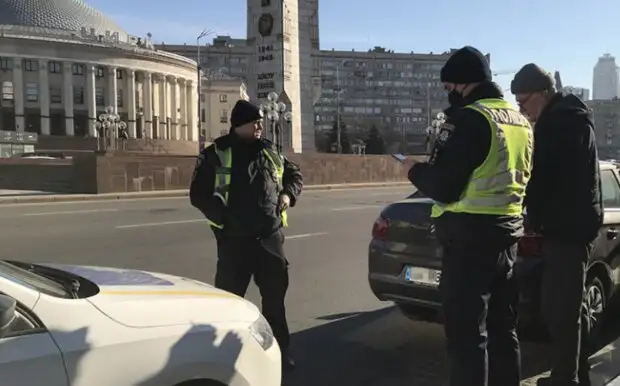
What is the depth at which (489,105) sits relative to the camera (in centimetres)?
324

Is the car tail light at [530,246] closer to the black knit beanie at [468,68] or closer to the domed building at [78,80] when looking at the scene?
the black knit beanie at [468,68]

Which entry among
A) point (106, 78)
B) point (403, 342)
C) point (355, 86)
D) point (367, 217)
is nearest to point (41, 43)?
point (106, 78)

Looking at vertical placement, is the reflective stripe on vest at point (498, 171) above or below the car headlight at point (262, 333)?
above

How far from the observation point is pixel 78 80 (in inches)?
3898

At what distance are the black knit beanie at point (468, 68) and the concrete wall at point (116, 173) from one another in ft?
57.6

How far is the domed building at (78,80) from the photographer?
93.1m

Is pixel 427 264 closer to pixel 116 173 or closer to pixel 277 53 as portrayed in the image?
pixel 116 173

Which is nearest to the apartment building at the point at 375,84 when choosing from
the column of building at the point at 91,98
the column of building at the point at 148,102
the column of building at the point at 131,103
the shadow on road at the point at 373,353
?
the column of building at the point at 148,102

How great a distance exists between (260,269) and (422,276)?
4.30ft

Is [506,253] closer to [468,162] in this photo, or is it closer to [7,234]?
[468,162]

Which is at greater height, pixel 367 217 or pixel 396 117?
pixel 396 117

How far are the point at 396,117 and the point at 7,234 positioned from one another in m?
122

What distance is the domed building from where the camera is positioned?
93062 millimetres

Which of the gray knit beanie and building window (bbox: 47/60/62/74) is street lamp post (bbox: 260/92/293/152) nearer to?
the gray knit beanie
